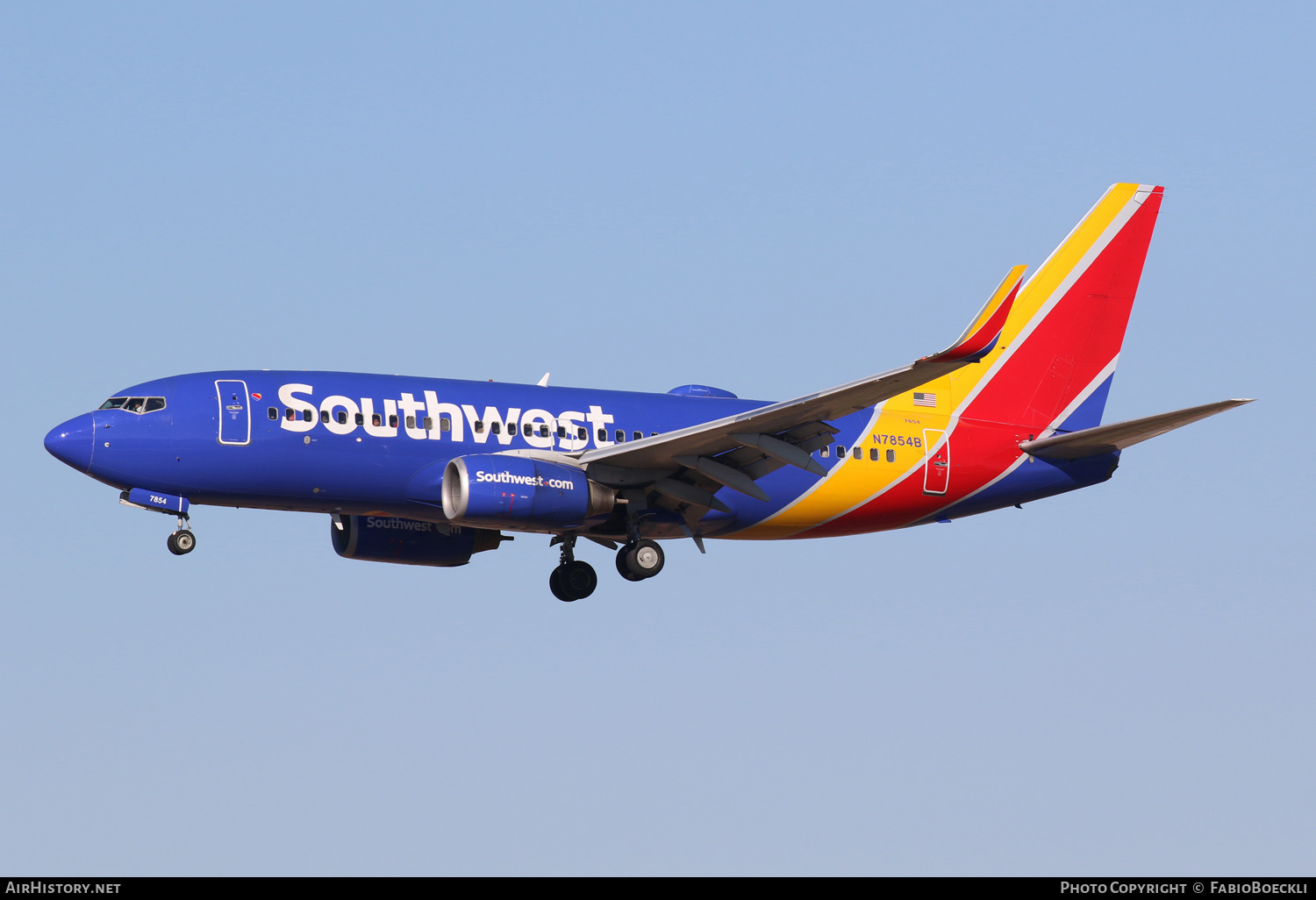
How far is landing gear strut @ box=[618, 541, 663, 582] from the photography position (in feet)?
137

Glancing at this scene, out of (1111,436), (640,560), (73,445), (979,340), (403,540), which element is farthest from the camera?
(403,540)

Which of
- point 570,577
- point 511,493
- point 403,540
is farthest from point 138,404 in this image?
point 570,577

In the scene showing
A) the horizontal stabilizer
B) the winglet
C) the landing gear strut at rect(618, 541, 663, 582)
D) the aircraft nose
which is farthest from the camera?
the landing gear strut at rect(618, 541, 663, 582)

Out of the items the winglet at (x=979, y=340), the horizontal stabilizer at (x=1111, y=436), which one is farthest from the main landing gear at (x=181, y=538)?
the horizontal stabilizer at (x=1111, y=436)

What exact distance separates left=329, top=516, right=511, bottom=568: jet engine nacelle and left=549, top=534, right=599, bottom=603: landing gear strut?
2241mm

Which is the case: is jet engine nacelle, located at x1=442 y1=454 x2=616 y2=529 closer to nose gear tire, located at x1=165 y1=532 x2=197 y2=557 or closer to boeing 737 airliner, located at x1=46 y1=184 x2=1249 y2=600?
boeing 737 airliner, located at x1=46 y1=184 x2=1249 y2=600

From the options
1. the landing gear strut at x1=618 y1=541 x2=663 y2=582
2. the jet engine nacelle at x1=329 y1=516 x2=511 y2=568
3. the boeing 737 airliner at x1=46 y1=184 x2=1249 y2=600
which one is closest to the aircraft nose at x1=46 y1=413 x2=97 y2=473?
the boeing 737 airliner at x1=46 y1=184 x2=1249 y2=600

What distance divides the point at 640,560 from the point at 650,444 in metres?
3.55

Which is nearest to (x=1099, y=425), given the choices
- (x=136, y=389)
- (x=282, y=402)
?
(x=282, y=402)

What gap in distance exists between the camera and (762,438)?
38812 mm

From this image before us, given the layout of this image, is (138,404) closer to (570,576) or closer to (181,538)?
(181,538)

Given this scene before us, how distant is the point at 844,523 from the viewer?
44.5 metres

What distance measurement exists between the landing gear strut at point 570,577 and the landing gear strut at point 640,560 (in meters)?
1.84

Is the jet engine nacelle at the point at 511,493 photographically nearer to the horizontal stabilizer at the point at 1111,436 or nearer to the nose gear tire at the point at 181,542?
the nose gear tire at the point at 181,542
